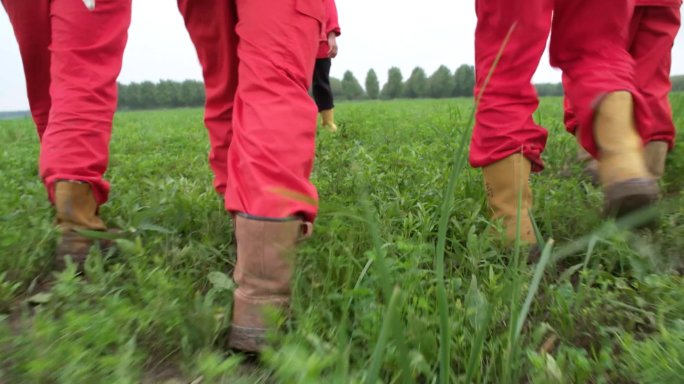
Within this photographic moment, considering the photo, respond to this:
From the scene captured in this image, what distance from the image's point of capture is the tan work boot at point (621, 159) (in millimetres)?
1323

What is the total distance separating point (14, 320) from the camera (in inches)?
47.2

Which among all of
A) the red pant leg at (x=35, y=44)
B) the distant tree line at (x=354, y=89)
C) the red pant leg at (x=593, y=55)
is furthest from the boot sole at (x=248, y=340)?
the distant tree line at (x=354, y=89)

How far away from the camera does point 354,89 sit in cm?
6050

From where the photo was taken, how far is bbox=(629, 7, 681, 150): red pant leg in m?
1.99

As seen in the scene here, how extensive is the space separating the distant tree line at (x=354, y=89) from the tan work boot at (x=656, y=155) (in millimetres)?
42102

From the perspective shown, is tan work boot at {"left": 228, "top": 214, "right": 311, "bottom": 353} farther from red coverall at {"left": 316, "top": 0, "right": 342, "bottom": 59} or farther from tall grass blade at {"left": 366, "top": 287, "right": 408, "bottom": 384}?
red coverall at {"left": 316, "top": 0, "right": 342, "bottom": 59}

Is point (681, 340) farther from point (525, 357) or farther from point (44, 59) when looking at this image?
point (44, 59)

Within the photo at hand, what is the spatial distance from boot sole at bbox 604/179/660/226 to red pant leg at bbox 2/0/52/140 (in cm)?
217

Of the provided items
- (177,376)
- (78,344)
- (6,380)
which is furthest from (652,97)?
(6,380)

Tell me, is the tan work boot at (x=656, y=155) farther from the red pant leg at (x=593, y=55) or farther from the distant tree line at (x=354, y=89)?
the distant tree line at (x=354, y=89)

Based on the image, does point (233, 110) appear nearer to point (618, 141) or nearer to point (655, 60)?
point (618, 141)

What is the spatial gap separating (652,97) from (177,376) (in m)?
2.27

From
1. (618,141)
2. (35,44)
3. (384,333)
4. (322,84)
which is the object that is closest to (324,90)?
(322,84)

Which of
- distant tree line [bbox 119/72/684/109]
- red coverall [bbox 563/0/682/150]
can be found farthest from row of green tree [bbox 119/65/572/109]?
red coverall [bbox 563/0/682/150]
